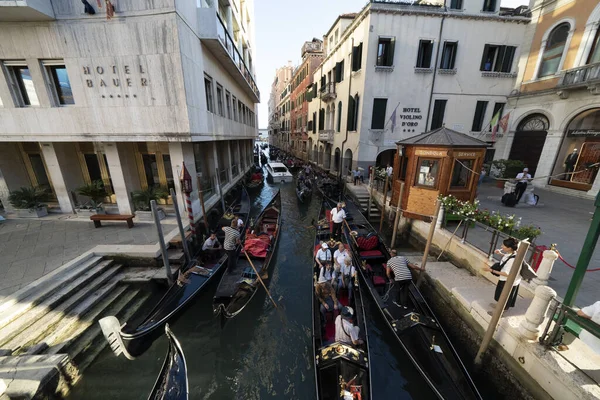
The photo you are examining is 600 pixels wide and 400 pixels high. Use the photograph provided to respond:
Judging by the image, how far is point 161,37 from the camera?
24.9 feet

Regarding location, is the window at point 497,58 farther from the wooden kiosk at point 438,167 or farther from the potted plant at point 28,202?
the potted plant at point 28,202

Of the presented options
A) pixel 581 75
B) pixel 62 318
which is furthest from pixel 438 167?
pixel 62 318

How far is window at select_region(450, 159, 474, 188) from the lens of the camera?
8609 mm

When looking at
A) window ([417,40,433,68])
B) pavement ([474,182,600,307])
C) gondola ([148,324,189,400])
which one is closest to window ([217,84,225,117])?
gondola ([148,324,189,400])

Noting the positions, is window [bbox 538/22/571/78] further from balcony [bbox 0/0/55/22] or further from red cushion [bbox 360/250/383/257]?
balcony [bbox 0/0/55/22]

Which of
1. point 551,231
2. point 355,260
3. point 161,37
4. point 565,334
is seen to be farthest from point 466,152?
point 161,37

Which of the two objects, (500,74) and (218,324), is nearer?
(218,324)

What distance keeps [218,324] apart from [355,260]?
4397 millimetres

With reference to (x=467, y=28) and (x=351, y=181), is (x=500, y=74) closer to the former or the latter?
(x=467, y=28)

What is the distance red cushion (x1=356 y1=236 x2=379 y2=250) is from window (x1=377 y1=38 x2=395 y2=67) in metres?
12.1

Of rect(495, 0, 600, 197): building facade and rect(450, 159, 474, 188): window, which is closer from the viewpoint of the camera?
rect(450, 159, 474, 188): window

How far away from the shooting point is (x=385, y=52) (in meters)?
14.6

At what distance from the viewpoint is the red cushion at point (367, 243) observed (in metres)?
8.11

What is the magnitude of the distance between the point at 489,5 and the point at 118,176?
22.9 meters
